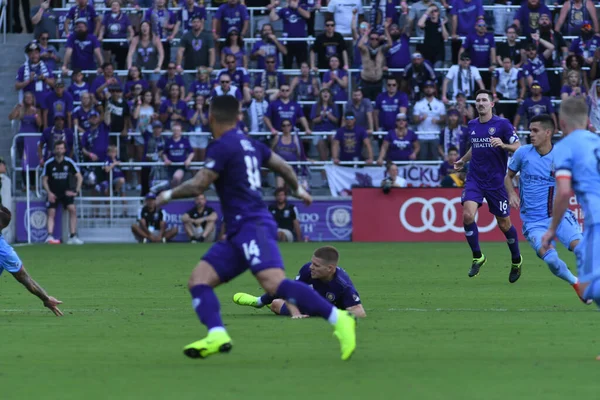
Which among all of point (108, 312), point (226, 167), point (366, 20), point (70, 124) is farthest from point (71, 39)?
point (226, 167)

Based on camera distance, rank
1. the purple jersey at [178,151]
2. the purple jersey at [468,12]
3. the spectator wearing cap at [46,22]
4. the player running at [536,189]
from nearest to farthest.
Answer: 1. the player running at [536,189]
2. the purple jersey at [178,151]
3. the purple jersey at [468,12]
4. the spectator wearing cap at [46,22]

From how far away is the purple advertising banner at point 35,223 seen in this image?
26.5 meters

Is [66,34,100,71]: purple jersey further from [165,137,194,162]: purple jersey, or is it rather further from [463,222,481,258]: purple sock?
[463,222,481,258]: purple sock

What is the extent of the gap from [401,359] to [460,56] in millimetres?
19030

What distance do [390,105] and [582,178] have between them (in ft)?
60.3

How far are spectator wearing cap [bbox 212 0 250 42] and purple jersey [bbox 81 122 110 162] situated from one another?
381cm

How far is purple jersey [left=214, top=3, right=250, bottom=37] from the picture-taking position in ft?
92.8

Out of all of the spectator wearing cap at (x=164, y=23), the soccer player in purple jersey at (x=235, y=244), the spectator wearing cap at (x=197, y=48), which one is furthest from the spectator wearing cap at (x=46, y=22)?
the soccer player in purple jersey at (x=235, y=244)

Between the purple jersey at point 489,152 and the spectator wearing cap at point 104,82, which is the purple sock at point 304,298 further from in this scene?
A: the spectator wearing cap at point 104,82

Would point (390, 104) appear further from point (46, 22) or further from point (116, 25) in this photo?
point (46, 22)

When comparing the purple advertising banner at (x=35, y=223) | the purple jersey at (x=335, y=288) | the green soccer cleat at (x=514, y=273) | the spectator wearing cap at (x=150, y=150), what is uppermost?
the purple jersey at (x=335, y=288)

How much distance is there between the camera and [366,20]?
28984mm

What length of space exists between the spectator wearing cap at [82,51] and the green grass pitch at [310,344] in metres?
12.4

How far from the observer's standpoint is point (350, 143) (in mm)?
26297
